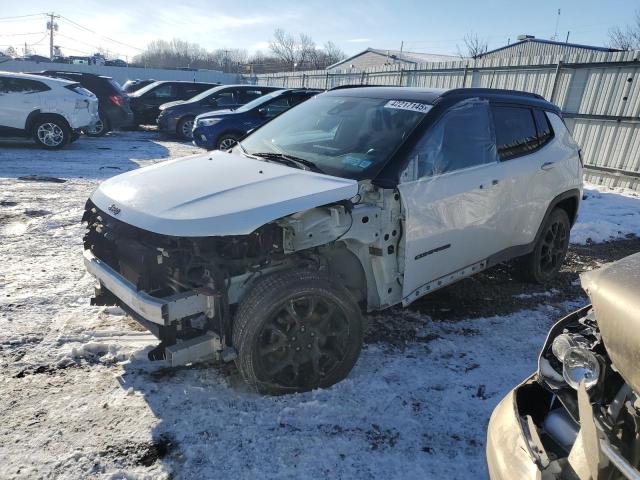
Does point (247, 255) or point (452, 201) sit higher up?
point (452, 201)

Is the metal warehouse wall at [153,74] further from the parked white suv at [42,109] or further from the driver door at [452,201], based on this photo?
the driver door at [452,201]

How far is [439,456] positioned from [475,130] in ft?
8.28

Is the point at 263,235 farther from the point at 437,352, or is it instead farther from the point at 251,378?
the point at 437,352

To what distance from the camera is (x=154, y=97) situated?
16375 millimetres

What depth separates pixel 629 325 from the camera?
4.68 feet

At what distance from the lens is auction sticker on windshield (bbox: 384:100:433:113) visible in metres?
3.58

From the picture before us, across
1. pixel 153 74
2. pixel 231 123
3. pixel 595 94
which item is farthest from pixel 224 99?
pixel 153 74

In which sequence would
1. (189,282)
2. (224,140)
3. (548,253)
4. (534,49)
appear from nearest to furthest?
(189,282), (548,253), (224,140), (534,49)

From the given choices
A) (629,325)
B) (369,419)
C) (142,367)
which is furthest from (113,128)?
(629,325)

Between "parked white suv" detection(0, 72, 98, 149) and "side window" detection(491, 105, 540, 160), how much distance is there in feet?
33.4

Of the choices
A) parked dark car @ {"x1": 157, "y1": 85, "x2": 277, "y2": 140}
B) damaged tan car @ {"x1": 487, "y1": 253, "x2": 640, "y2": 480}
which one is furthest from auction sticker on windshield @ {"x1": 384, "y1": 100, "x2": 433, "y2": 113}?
parked dark car @ {"x1": 157, "y1": 85, "x2": 277, "y2": 140}

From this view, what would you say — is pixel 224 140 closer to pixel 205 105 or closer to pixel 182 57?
pixel 205 105

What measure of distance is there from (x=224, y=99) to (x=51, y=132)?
4.77 m

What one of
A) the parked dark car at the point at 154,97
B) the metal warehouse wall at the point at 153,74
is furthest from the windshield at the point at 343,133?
the metal warehouse wall at the point at 153,74
